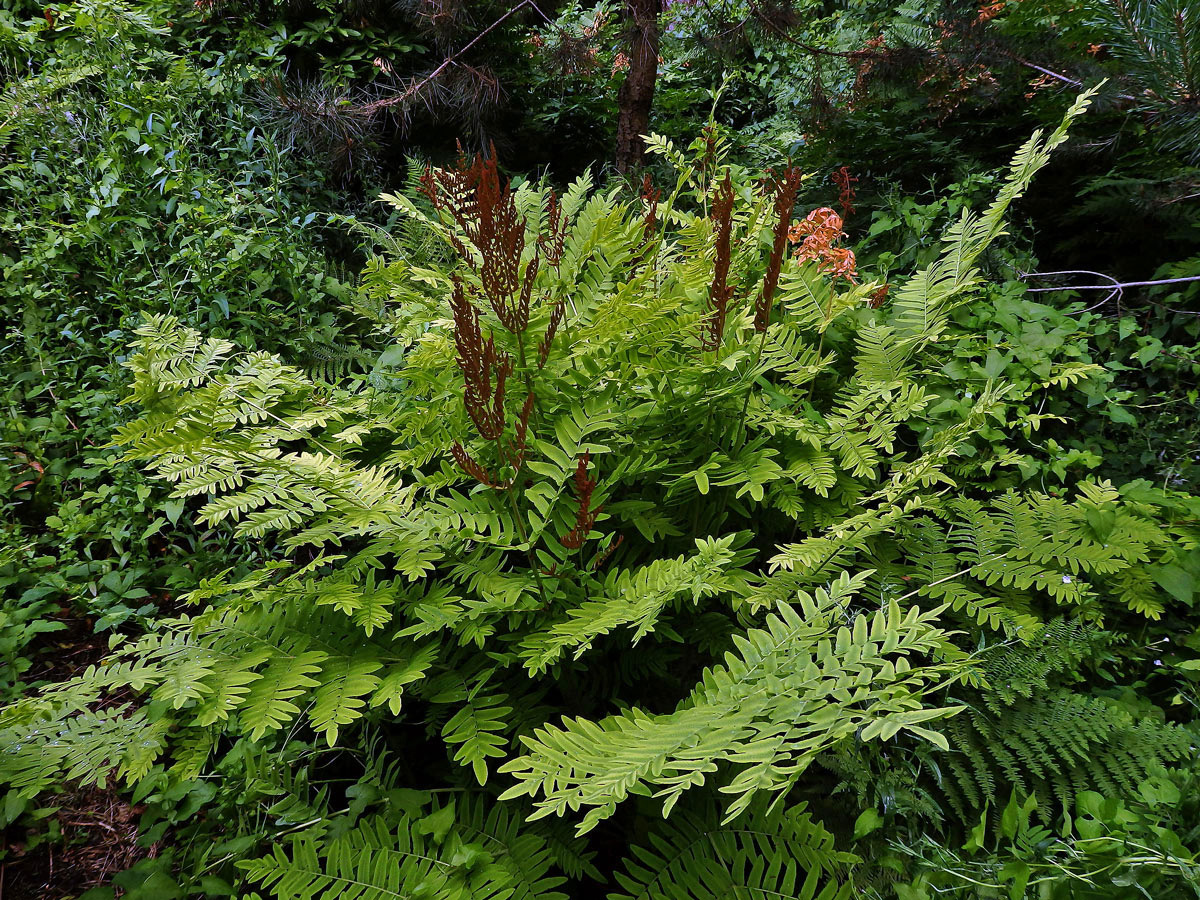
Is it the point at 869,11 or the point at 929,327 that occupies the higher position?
the point at 869,11

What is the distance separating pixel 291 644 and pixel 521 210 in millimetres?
1191

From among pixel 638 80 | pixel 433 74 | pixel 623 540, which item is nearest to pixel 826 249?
pixel 623 540

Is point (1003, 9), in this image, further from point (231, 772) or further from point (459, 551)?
point (231, 772)

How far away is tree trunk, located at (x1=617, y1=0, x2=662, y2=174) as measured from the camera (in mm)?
3248

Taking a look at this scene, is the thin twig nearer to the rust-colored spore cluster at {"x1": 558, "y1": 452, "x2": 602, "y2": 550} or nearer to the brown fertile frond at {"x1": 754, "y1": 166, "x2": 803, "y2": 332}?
the brown fertile frond at {"x1": 754, "y1": 166, "x2": 803, "y2": 332}

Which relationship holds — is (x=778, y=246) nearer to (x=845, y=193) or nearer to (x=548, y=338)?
(x=548, y=338)

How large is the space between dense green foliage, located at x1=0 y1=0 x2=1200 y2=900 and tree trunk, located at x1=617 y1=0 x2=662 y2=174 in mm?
1250

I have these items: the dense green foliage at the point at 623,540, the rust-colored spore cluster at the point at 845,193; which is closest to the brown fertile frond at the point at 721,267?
the dense green foliage at the point at 623,540

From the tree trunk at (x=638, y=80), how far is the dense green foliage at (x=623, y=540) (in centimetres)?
125

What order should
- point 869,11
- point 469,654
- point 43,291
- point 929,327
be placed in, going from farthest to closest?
1. point 869,11
2. point 43,291
3. point 929,327
4. point 469,654

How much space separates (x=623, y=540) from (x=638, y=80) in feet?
9.19

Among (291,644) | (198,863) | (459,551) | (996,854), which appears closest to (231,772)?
(198,863)

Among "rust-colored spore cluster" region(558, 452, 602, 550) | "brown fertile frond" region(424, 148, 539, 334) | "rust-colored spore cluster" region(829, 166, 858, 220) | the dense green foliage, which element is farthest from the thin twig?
"rust-colored spore cluster" region(558, 452, 602, 550)

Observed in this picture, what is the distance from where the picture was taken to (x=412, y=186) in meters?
3.13
